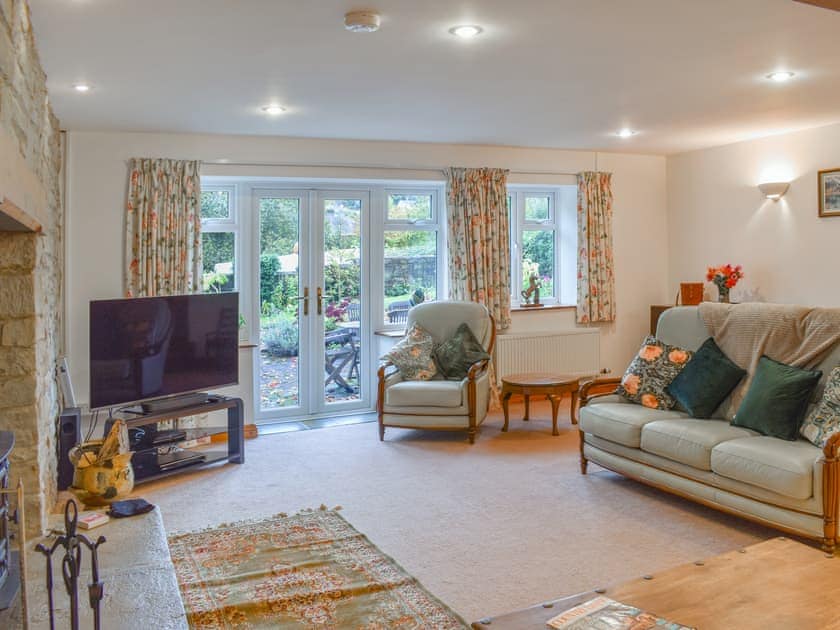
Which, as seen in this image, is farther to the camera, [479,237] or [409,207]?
[409,207]

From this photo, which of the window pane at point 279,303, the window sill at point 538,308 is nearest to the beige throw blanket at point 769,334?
the window sill at point 538,308

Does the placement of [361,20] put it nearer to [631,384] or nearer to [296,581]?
[296,581]

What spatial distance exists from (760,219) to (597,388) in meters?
2.80

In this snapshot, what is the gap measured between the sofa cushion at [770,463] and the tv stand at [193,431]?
10.1 ft

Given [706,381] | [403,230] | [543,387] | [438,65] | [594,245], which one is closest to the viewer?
[438,65]

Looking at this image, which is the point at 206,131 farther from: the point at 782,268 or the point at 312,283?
the point at 782,268

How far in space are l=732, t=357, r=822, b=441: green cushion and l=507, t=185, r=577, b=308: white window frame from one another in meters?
3.49

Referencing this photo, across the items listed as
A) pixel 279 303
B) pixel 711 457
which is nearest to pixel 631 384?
pixel 711 457

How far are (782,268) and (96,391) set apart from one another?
5.42m

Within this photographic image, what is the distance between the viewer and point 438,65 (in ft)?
12.8

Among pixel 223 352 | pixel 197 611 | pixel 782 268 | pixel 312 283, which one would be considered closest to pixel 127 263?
pixel 223 352

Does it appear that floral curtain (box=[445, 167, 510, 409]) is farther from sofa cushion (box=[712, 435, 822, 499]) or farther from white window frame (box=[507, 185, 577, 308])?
sofa cushion (box=[712, 435, 822, 499])

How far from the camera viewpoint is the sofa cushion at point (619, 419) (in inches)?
168

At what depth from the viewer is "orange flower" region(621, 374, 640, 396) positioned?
4.59m
